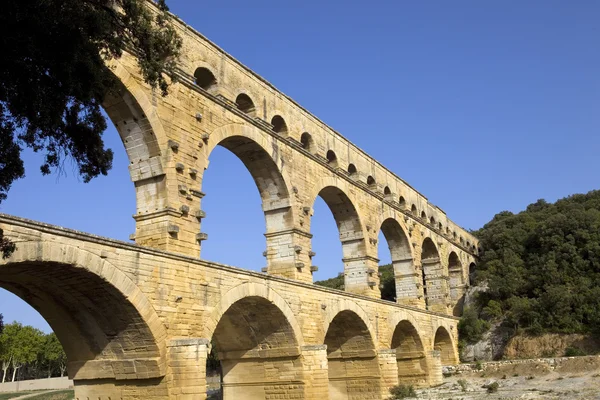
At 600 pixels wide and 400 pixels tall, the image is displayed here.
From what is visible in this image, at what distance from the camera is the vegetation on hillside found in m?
29.2

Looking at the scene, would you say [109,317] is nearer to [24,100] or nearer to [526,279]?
[24,100]

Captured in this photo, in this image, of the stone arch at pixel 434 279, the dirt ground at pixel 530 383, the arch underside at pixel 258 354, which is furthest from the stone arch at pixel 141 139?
the stone arch at pixel 434 279

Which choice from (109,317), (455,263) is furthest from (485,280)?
(109,317)

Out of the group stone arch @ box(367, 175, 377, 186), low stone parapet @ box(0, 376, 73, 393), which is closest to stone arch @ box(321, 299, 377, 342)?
stone arch @ box(367, 175, 377, 186)

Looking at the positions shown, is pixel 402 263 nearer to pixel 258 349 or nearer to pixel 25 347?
pixel 258 349

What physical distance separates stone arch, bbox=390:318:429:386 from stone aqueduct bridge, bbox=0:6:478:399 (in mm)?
58

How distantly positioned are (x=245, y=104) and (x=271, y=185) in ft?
8.40

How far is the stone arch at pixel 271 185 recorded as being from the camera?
16.8 m

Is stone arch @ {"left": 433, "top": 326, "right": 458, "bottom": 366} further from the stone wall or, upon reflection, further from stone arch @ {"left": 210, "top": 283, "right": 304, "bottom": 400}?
stone arch @ {"left": 210, "top": 283, "right": 304, "bottom": 400}

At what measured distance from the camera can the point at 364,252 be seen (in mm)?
21594

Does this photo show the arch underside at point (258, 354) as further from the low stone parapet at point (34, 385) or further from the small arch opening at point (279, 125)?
the low stone parapet at point (34, 385)

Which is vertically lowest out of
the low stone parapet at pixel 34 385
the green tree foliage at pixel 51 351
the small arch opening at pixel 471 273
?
the low stone parapet at pixel 34 385

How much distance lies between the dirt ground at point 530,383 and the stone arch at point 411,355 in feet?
3.64

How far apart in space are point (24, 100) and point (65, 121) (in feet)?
4.20
